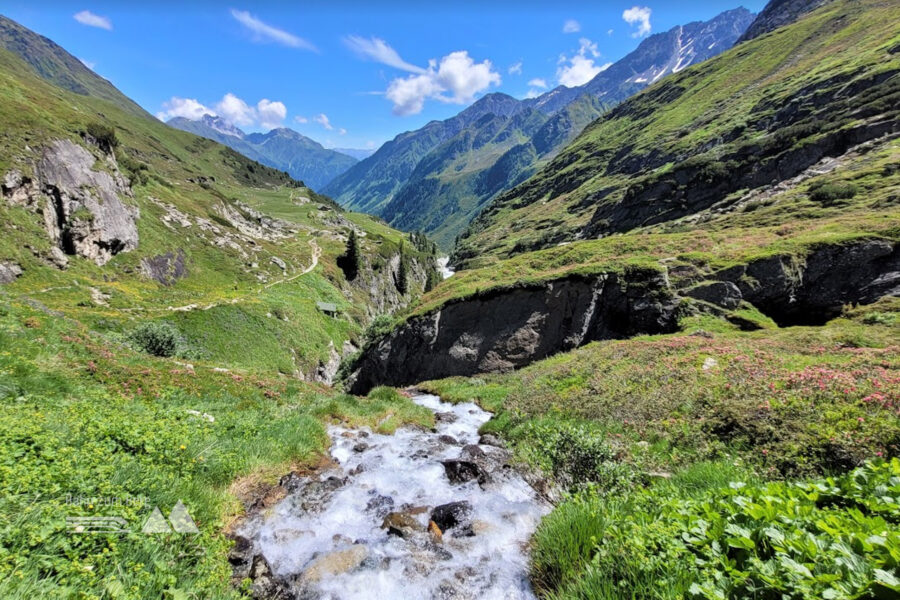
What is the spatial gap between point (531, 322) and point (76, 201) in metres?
60.6

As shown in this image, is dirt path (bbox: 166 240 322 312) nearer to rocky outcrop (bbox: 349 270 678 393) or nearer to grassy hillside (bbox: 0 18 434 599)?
grassy hillside (bbox: 0 18 434 599)

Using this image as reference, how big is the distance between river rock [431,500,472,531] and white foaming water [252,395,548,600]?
6.5 inches

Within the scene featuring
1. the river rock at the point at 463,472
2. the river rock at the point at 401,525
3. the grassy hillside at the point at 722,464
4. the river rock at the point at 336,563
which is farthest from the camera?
the river rock at the point at 463,472

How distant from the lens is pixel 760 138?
103250mm

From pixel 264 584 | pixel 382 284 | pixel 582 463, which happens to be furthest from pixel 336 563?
pixel 382 284

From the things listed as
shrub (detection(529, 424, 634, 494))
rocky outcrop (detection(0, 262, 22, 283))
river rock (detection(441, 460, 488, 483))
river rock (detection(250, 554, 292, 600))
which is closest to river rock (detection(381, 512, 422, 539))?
river rock (detection(441, 460, 488, 483))

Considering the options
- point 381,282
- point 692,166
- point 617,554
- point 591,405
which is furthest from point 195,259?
point 692,166

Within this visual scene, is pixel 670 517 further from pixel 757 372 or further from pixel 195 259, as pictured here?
pixel 195 259

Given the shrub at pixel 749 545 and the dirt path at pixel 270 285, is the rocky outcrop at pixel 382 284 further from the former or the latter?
the shrub at pixel 749 545

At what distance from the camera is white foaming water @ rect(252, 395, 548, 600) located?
6.62 meters

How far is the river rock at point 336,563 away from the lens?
6863mm

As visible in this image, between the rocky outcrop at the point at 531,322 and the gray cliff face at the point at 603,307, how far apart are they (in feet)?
0.29

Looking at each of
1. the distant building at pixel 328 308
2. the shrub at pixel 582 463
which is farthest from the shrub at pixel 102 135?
the shrub at pixel 582 463

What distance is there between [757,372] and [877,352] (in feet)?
17.3
